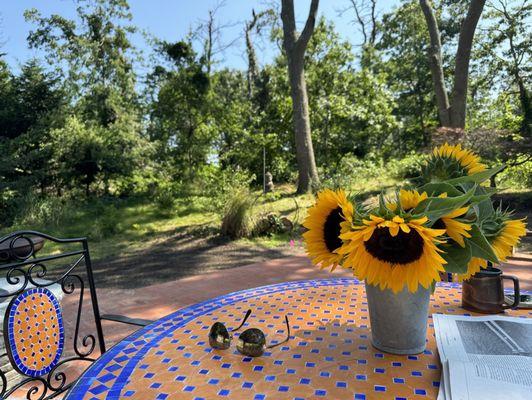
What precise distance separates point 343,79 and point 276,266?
305 inches

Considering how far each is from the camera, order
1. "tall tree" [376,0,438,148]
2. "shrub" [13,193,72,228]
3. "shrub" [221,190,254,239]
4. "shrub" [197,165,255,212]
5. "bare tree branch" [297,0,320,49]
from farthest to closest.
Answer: "tall tree" [376,0,438,148] → "bare tree branch" [297,0,320,49] → "shrub" [13,193,72,228] → "shrub" [197,165,255,212] → "shrub" [221,190,254,239]

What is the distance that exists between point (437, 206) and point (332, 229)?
241 mm

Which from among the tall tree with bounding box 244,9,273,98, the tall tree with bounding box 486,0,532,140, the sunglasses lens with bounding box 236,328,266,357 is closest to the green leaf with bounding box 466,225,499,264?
the sunglasses lens with bounding box 236,328,266,357

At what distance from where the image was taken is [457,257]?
810mm

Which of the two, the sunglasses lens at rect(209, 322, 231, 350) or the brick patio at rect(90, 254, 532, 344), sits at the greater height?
the sunglasses lens at rect(209, 322, 231, 350)

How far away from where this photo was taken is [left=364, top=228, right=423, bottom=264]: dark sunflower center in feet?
2.42

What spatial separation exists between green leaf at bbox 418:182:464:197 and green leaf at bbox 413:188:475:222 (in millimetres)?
93

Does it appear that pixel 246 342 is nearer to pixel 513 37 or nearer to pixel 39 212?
pixel 39 212

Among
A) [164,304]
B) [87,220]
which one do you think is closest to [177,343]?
[164,304]

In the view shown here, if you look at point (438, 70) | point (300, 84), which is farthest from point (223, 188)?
point (438, 70)

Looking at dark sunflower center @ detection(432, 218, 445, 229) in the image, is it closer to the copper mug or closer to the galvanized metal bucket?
the galvanized metal bucket

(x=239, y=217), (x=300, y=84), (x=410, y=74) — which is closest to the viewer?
(x=239, y=217)

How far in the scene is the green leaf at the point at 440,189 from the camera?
828mm

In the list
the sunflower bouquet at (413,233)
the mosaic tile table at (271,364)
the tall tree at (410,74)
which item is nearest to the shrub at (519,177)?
the tall tree at (410,74)
